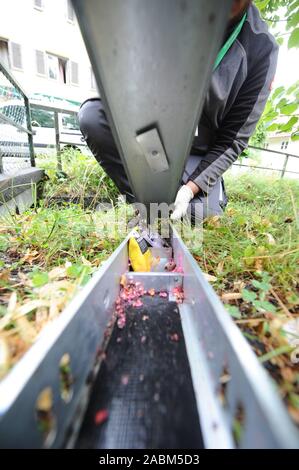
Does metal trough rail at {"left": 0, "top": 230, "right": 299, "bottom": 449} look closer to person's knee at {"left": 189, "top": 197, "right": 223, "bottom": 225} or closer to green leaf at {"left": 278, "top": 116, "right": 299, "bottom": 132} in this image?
person's knee at {"left": 189, "top": 197, "right": 223, "bottom": 225}

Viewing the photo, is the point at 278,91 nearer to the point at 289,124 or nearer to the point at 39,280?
the point at 289,124

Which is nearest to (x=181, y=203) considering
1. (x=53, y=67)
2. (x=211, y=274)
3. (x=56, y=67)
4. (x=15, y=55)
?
(x=211, y=274)

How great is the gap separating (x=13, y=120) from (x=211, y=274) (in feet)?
7.49

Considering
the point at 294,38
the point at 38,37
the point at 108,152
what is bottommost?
the point at 108,152

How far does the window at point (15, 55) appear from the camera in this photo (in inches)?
359

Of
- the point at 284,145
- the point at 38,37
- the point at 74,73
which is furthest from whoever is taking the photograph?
the point at 284,145

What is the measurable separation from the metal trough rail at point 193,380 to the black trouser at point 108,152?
1044 mm

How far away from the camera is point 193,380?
0.40m

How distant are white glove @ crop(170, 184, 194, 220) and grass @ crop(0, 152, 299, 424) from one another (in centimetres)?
16

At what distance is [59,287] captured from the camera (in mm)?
628

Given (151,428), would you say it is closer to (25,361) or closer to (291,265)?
(25,361)

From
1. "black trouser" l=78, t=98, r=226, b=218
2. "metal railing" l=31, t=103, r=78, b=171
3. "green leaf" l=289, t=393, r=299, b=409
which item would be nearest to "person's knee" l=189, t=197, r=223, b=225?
"black trouser" l=78, t=98, r=226, b=218

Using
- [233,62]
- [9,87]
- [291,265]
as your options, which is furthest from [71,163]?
[291,265]

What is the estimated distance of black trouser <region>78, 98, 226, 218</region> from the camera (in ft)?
4.72
